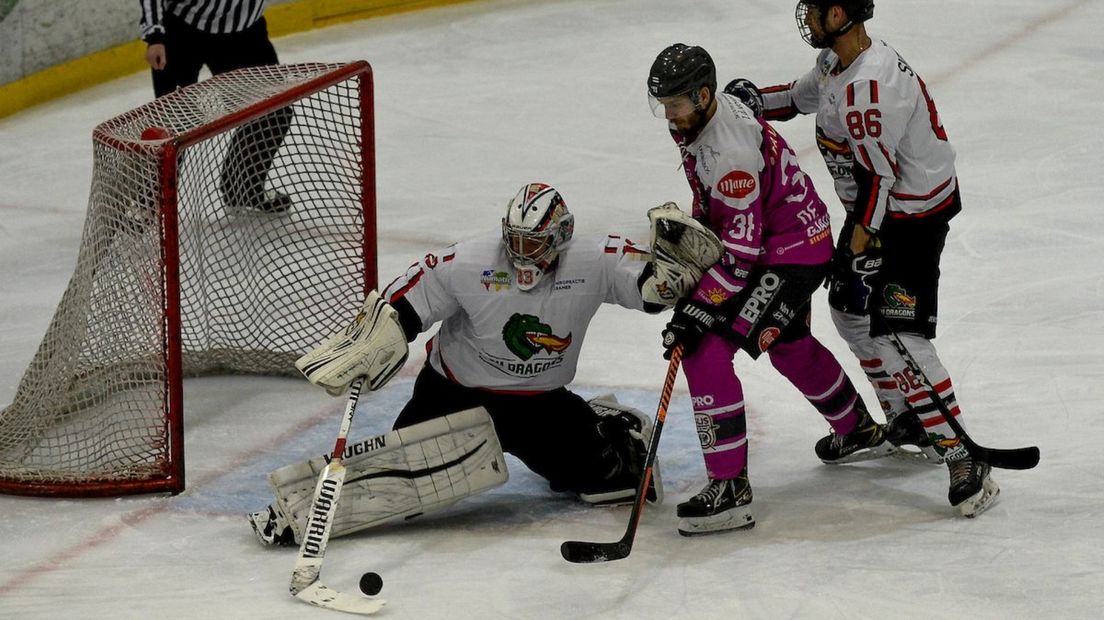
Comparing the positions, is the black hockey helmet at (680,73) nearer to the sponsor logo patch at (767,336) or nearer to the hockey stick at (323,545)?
the sponsor logo patch at (767,336)

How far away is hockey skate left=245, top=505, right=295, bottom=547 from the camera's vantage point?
3.52 m

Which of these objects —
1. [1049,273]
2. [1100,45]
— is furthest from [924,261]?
[1100,45]

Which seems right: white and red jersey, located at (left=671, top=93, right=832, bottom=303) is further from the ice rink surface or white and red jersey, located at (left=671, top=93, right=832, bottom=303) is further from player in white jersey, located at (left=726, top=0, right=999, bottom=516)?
the ice rink surface

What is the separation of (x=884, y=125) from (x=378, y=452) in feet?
4.23

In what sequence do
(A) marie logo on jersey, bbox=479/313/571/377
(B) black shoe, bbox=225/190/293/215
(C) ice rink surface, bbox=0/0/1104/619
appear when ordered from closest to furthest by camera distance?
(C) ice rink surface, bbox=0/0/1104/619 < (A) marie logo on jersey, bbox=479/313/571/377 < (B) black shoe, bbox=225/190/293/215

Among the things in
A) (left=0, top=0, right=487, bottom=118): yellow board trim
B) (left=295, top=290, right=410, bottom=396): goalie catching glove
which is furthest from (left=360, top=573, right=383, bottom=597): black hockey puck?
(left=0, top=0, right=487, bottom=118): yellow board trim

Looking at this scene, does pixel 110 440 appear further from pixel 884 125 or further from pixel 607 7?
pixel 607 7

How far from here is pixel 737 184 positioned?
344cm

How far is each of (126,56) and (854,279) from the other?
16.7ft

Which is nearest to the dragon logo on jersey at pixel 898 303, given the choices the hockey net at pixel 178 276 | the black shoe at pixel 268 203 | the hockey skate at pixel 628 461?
the hockey skate at pixel 628 461

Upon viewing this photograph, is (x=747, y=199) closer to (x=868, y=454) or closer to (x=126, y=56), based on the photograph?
(x=868, y=454)

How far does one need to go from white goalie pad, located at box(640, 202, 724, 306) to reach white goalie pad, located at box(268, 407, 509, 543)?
1.61 ft

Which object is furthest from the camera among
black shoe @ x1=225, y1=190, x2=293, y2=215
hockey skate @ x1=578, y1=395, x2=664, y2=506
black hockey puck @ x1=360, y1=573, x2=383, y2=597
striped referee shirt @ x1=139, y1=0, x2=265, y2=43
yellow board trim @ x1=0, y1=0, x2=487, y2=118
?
yellow board trim @ x1=0, y1=0, x2=487, y2=118

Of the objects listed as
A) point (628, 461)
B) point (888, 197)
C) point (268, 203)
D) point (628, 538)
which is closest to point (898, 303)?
point (888, 197)
